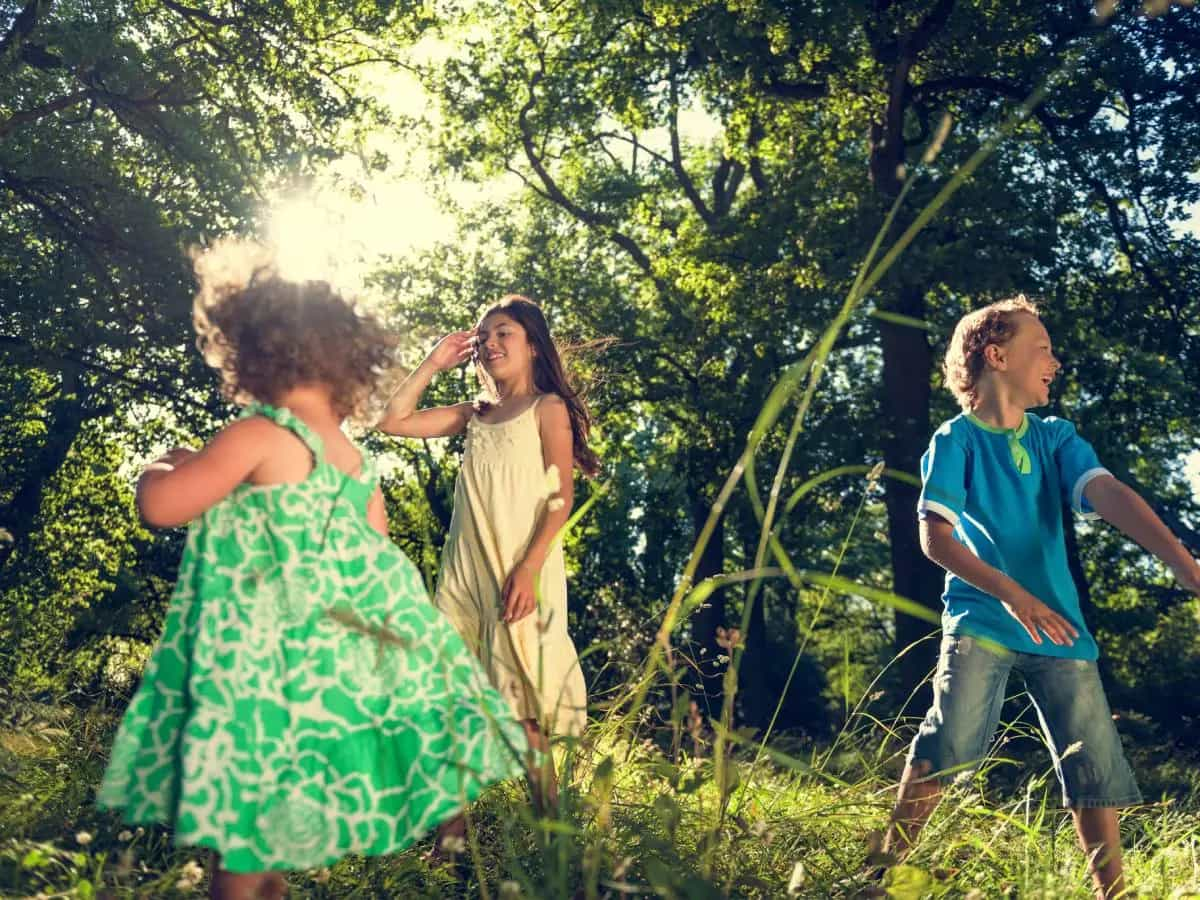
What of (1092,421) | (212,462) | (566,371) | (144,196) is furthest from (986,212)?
(212,462)

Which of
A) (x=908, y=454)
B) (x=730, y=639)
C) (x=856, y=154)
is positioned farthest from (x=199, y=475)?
(x=856, y=154)

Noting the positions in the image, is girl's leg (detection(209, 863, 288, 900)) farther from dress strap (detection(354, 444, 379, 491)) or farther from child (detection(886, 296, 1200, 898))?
child (detection(886, 296, 1200, 898))

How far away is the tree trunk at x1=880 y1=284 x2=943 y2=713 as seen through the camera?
1220cm

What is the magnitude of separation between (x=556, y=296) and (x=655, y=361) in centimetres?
265

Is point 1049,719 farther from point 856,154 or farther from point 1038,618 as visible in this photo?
point 856,154

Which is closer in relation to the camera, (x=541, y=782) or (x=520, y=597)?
(x=541, y=782)

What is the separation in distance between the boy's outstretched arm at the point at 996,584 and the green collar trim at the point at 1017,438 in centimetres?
36

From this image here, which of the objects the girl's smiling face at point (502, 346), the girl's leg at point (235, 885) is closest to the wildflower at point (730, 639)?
the girl's leg at point (235, 885)

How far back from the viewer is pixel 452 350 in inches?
183

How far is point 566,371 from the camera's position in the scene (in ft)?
15.1

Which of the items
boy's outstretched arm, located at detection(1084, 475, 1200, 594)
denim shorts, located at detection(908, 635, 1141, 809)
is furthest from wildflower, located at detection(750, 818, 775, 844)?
boy's outstretched arm, located at detection(1084, 475, 1200, 594)

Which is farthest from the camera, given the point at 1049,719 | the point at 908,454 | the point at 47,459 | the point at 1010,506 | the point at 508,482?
the point at 47,459

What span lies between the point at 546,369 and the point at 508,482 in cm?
50

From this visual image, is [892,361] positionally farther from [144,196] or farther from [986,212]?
[144,196]
